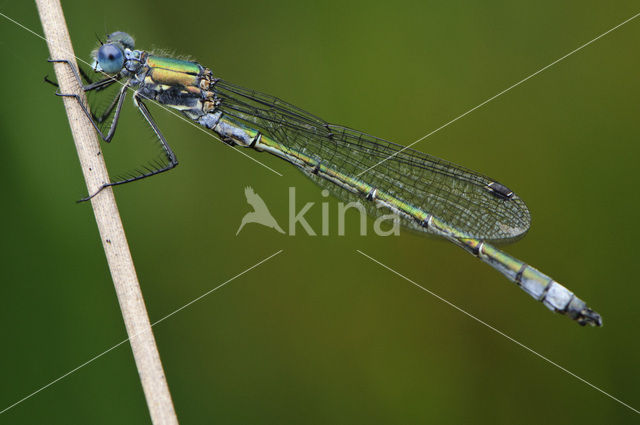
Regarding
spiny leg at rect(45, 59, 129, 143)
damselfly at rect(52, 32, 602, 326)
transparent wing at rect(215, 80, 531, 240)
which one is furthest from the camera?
transparent wing at rect(215, 80, 531, 240)

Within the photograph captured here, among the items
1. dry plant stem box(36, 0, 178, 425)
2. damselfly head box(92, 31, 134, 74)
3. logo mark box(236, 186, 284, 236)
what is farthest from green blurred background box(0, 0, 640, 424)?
dry plant stem box(36, 0, 178, 425)

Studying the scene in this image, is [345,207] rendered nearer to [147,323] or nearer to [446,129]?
[446,129]

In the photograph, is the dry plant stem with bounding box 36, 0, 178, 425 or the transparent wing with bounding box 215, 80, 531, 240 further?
the transparent wing with bounding box 215, 80, 531, 240

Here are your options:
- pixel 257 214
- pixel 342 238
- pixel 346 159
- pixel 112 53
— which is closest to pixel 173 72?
pixel 112 53

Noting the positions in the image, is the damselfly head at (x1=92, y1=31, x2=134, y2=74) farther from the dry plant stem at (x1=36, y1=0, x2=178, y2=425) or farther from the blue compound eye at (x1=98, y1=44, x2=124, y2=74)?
the dry plant stem at (x1=36, y1=0, x2=178, y2=425)

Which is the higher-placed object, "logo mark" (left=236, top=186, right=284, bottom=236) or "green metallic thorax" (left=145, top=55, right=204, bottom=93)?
"green metallic thorax" (left=145, top=55, right=204, bottom=93)

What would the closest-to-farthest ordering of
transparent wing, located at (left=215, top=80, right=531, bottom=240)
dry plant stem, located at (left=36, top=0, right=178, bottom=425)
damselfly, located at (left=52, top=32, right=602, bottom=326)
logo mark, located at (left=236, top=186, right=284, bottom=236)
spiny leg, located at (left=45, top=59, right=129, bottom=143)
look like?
dry plant stem, located at (left=36, top=0, right=178, bottom=425) → spiny leg, located at (left=45, top=59, right=129, bottom=143) → damselfly, located at (left=52, top=32, right=602, bottom=326) → transparent wing, located at (left=215, top=80, right=531, bottom=240) → logo mark, located at (left=236, top=186, right=284, bottom=236)
